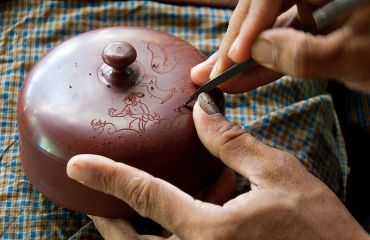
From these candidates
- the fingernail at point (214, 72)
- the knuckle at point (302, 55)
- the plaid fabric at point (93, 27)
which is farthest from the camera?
the plaid fabric at point (93, 27)

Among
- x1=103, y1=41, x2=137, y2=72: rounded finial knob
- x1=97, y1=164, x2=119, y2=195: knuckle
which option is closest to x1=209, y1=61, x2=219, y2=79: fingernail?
x1=103, y1=41, x2=137, y2=72: rounded finial knob

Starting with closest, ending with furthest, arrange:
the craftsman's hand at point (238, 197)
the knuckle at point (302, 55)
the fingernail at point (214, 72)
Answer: the knuckle at point (302, 55) < the craftsman's hand at point (238, 197) < the fingernail at point (214, 72)

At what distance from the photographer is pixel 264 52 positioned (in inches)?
27.2

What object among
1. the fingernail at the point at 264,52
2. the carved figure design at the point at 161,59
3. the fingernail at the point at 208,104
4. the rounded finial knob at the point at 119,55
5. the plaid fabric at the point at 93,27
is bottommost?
the plaid fabric at the point at 93,27

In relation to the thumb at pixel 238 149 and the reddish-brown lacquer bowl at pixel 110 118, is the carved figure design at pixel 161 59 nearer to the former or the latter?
the reddish-brown lacquer bowl at pixel 110 118

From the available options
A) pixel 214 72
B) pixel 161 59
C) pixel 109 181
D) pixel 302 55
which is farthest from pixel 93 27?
pixel 302 55

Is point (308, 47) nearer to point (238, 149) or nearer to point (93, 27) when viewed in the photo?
point (238, 149)

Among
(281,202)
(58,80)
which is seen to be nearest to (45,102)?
(58,80)

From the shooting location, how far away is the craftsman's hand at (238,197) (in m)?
0.76

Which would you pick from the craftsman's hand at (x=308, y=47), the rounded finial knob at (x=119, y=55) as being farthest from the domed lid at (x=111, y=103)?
the craftsman's hand at (x=308, y=47)

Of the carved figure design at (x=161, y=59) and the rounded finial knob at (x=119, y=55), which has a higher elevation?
the rounded finial knob at (x=119, y=55)

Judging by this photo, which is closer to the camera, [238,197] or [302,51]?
[302,51]

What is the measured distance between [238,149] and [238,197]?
8cm

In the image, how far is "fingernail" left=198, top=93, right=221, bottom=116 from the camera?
2.82ft
